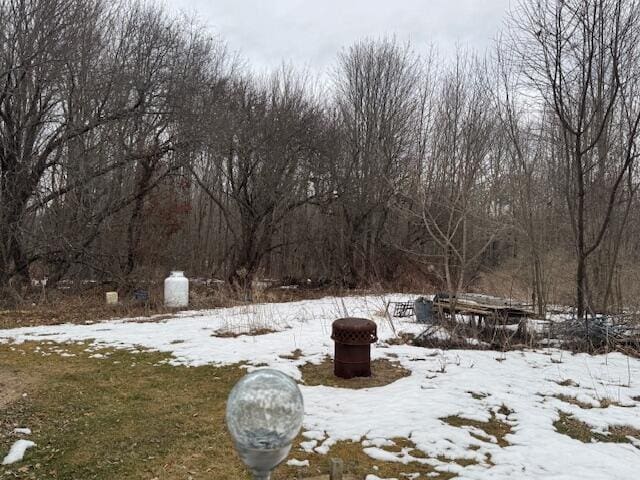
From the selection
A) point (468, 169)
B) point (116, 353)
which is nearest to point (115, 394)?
point (116, 353)

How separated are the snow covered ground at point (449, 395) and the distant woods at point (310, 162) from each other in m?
1.93

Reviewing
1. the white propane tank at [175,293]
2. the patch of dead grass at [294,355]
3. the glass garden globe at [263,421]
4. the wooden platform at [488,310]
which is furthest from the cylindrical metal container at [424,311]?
the glass garden globe at [263,421]

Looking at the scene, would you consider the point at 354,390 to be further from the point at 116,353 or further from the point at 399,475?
the point at 116,353

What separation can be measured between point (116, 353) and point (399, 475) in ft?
15.8

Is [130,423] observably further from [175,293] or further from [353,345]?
[175,293]

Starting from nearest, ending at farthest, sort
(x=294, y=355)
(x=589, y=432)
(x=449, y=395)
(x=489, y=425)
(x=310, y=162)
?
(x=589, y=432) < (x=489, y=425) < (x=449, y=395) < (x=294, y=355) < (x=310, y=162)

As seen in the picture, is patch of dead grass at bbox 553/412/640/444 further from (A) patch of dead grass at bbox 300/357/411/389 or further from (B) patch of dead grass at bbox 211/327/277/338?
(B) patch of dead grass at bbox 211/327/277/338

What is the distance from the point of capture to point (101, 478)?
330 centimetres

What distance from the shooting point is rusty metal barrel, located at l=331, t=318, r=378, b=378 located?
5.56 m

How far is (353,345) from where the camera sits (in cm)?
562

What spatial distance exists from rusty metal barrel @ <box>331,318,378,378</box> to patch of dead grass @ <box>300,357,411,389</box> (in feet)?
0.34

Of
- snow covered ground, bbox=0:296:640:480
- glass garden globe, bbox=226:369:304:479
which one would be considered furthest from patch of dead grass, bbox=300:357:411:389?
glass garden globe, bbox=226:369:304:479

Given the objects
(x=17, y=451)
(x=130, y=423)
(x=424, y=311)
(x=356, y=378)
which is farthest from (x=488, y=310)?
(x=17, y=451)

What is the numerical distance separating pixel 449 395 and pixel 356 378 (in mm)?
1153
